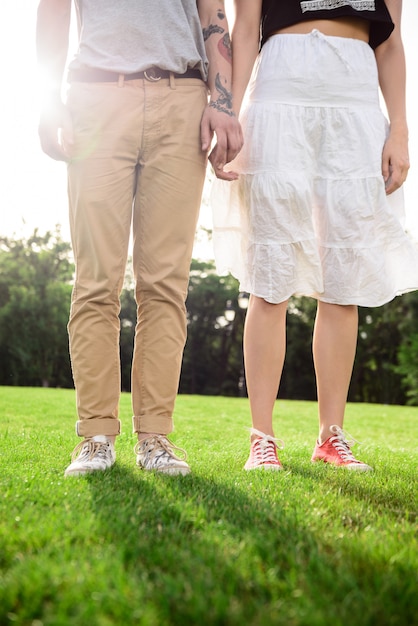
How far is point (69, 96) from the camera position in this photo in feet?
8.76

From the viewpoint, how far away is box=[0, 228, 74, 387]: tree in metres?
36.8

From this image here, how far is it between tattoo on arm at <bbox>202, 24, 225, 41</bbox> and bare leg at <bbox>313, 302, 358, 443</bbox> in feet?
4.68

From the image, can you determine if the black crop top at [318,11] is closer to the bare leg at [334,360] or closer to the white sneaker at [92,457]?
the bare leg at [334,360]

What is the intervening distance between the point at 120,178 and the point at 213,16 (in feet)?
3.17

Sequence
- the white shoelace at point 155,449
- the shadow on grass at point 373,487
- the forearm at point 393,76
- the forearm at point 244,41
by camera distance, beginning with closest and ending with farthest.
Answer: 1. the shadow on grass at point 373,487
2. the white shoelace at point 155,449
3. the forearm at point 244,41
4. the forearm at point 393,76

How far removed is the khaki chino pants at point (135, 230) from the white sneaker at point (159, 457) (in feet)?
0.18

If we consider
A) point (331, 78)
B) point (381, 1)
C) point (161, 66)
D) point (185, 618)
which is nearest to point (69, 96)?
point (161, 66)

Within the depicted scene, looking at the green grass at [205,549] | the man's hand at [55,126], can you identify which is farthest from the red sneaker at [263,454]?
the man's hand at [55,126]

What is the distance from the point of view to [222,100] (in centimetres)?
278

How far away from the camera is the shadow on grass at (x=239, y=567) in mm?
1097

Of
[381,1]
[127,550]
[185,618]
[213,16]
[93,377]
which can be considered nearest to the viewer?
[185,618]

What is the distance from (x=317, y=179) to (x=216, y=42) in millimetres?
809

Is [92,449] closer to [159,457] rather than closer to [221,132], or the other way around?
[159,457]

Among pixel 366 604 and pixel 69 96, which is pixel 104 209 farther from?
pixel 366 604
